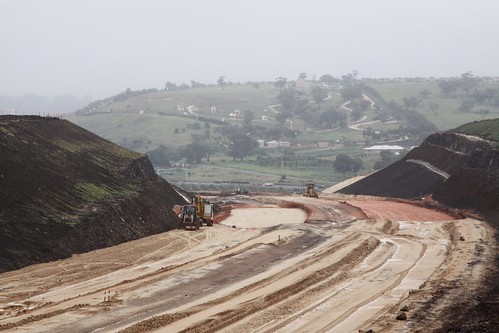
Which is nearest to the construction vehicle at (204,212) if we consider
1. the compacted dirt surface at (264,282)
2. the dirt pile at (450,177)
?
the compacted dirt surface at (264,282)

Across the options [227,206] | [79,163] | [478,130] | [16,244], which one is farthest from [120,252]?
[478,130]

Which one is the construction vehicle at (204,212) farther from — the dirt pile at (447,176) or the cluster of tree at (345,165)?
the cluster of tree at (345,165)

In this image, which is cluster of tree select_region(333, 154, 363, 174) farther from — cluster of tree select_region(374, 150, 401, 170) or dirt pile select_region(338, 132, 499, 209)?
dirt pile select_region(338, 132, 499, 209)

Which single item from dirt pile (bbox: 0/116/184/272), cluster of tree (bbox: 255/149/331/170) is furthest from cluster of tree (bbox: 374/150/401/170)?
dirt pile (bbox: 0/116/184/272)

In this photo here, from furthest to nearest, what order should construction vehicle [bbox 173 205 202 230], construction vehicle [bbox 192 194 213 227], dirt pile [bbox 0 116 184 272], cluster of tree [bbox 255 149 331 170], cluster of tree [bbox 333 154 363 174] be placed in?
1. cluster of tree [bbox 255 149 331 170]
2. cluster of tree [bbox 333 154 363 174]
3. construction vehicle [bbox 192 194 213 227]
4. construction vehicle [bbox 173 205 202 230]
5. dirt pile [bbox 0 116 184 272]

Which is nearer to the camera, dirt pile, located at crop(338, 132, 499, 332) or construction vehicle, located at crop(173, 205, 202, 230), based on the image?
construction vehicle, located at crop(173, 205, 202, 230)

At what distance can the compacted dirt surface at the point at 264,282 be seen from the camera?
29875 mm

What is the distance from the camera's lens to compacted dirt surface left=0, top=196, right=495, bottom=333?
98.0 feet

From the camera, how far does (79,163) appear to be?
2288 inches

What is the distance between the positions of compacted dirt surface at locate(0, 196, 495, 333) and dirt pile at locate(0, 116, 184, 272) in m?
1.45

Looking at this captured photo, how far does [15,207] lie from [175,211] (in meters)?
23.3

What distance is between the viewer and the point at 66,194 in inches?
1975

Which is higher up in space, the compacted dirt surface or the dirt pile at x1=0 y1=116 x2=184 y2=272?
the dirt pile at x1=0 y1=116 x2=184 y2=272

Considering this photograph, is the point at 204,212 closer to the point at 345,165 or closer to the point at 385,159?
the point at 345,165
